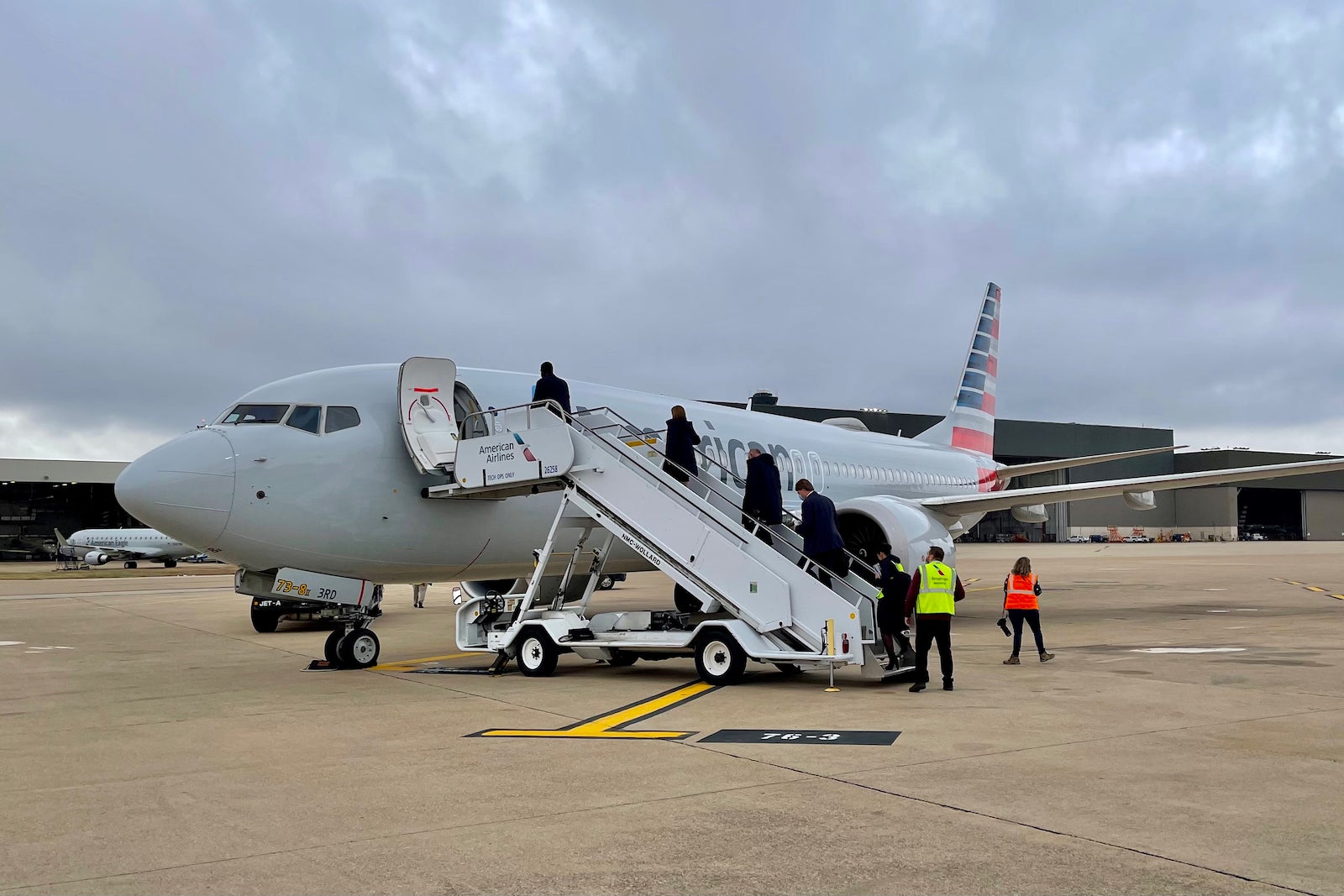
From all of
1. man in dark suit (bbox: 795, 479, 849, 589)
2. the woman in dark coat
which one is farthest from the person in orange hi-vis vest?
the woman in dark coat

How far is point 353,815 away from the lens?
5586mm

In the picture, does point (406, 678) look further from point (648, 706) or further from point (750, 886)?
point (750, 886)

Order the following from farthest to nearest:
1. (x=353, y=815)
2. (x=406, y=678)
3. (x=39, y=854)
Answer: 1. (x=406, y=678)
2. (x=353, y=815)
3. (x=39, y=854)

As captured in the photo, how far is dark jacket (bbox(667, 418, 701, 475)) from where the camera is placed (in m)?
12.5

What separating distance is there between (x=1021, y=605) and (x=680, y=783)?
24.9 feet

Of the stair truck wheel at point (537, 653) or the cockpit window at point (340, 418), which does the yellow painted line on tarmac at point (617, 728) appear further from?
the cockpit window at point (340, 418)

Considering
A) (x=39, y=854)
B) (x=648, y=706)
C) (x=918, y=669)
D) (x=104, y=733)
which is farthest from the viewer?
(x=918, y=669)

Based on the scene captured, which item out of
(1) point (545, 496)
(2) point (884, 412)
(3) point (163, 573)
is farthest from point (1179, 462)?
(1) point (545, 496)

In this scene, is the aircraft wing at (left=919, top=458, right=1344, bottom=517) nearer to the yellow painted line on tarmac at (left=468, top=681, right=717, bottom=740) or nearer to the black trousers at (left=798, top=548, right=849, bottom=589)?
the black trousers at (left=798, top=548, right=849, bottom=589)

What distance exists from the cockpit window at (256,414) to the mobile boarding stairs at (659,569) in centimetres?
190

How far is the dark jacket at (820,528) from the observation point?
11320 mm

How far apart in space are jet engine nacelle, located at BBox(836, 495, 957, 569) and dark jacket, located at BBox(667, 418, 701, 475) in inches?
152

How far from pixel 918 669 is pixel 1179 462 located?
8939 centimetres

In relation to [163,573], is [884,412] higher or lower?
higher
